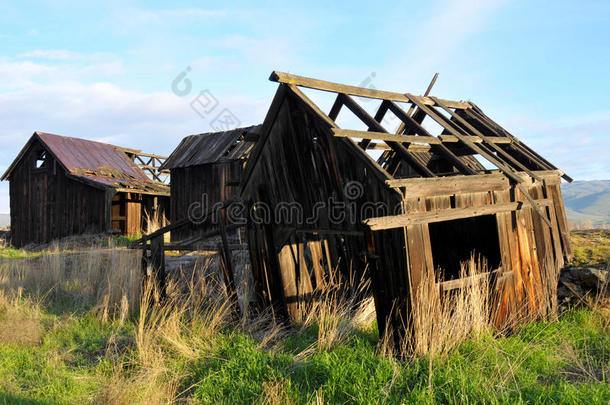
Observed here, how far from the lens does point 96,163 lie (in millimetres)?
24781

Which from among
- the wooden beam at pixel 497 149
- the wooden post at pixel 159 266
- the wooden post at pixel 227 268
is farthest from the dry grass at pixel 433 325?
the wooden post at pixel 159 266

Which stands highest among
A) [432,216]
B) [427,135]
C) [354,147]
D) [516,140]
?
[516,140]

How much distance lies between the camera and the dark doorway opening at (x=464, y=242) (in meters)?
7.64

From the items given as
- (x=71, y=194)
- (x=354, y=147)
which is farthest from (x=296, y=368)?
(x=71, y=194)

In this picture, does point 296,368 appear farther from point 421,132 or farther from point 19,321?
point 19,321

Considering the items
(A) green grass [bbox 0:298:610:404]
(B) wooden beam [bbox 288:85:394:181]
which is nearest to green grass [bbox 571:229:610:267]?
(A) green grass [bbox 0:298:610:404]

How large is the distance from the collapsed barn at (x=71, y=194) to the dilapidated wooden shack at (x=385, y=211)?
16204 mm

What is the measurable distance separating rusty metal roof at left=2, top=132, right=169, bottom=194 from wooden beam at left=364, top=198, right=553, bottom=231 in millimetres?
19048

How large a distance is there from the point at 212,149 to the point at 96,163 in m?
7.69

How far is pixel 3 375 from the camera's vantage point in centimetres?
628

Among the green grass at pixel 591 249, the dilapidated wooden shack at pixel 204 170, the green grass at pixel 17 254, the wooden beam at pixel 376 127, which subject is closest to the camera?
the wooden beam at pixel 376 127

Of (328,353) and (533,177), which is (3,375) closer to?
(328,353)

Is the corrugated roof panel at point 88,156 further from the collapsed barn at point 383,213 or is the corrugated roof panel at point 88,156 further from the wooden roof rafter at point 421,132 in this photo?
the wooden roof rafter at point 421,132

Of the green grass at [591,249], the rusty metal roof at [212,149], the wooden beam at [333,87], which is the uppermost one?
the rusty metal roof at [212,149]
